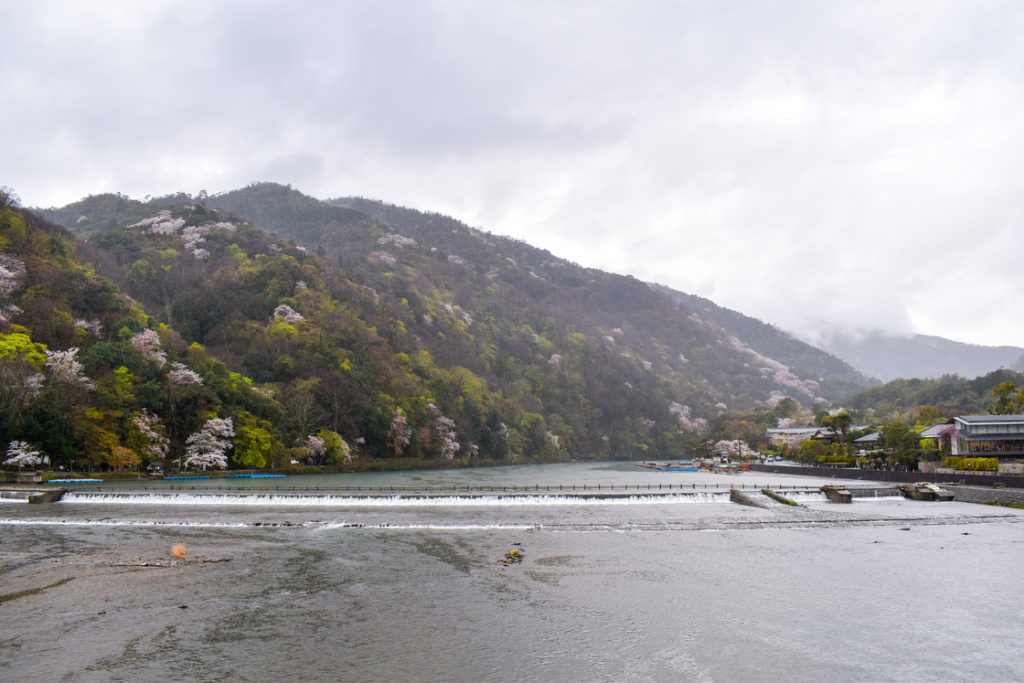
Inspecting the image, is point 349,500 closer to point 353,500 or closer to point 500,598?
point 353,500

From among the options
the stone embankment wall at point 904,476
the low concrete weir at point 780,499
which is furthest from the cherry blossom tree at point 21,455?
the stone embankment wall at point 904,476

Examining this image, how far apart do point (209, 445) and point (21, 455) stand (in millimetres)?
14052

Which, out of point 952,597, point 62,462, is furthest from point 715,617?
point 62,462

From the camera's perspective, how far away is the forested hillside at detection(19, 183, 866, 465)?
54.6 metres

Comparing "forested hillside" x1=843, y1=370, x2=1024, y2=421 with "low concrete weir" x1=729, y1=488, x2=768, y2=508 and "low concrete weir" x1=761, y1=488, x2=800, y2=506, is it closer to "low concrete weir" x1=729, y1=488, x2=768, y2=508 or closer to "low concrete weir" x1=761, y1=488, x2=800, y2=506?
"low concrete weir" x1=761, y1=488, x2=800, y2=506

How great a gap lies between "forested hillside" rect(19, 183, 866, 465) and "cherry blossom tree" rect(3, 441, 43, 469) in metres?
1.02

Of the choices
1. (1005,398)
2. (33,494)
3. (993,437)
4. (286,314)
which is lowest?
(33,494)

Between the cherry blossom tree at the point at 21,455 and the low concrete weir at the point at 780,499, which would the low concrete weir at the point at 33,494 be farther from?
the low concrete weir at the point at 780,499

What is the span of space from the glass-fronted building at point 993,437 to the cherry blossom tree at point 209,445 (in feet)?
213

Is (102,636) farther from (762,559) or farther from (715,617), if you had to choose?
(762,559)

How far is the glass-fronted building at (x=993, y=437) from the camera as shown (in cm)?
5259

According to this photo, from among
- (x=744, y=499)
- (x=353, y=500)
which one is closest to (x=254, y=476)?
(x=353, y=500)

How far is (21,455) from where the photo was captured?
4056 cm

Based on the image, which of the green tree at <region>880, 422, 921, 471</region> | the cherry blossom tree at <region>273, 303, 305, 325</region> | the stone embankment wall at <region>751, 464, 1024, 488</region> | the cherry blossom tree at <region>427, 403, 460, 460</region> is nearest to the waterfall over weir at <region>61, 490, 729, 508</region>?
the stone embankment wall at <region>751, 464, 1024, 488</region>
